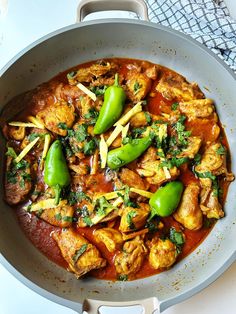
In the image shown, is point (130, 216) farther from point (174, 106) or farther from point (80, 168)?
point (174, 106)

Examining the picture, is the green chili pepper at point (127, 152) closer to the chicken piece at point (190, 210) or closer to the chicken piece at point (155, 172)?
the chicken piece at point (155, 172)

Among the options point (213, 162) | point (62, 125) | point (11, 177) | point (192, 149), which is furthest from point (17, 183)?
point (213, 162)

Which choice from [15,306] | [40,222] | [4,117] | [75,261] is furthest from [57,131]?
[15,306]

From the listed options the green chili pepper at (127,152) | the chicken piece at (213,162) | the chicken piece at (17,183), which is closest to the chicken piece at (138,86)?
the green chili pepper at (127,152)

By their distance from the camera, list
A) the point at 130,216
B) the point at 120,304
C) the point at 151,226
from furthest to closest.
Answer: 1. the point at 151,226
2. the point at 130,216
3. the point at 120,304

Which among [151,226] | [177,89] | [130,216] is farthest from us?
[177,89]

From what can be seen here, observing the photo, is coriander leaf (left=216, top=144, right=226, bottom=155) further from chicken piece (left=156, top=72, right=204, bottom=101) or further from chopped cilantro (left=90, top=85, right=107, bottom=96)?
chopped cilantro (left=90, top=85, right=107, bottom=96)
